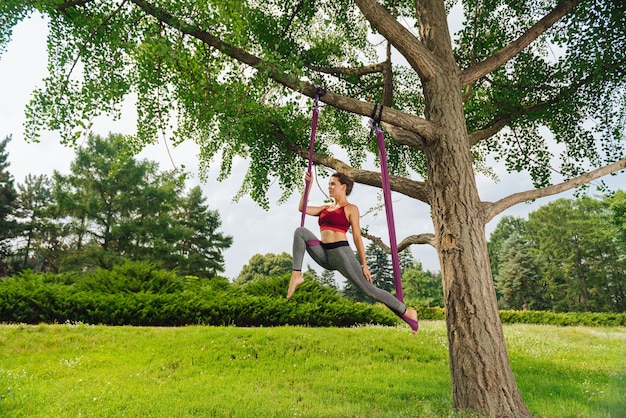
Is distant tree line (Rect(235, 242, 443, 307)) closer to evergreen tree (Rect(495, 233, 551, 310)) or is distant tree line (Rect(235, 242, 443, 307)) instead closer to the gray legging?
evergreen tree (Rect(495, 233, 551, 310))

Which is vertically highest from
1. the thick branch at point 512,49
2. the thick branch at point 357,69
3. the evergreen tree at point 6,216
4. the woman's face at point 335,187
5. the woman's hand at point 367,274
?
the evergreen tree at point 6,216

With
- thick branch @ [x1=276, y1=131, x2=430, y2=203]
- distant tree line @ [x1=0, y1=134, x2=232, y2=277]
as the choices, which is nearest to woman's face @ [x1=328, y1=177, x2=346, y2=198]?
thick branch @ [x1=276, y1=131, x2=430, y2=203]

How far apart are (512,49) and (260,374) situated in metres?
7.43

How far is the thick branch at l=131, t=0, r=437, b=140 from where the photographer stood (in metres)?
5.84

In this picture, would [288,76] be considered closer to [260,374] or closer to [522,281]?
[260,374]

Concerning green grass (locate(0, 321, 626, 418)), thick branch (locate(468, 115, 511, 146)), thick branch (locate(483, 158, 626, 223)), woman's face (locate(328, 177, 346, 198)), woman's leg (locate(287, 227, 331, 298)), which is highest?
thick branch (locate(468, 115, 511, 146))

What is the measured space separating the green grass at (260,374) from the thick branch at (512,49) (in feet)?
16.9

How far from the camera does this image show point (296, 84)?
5.85 metres

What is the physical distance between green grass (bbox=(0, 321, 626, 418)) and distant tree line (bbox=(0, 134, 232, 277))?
2160 centimetres

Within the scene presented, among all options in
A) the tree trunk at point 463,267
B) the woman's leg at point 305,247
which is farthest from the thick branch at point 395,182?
the woman's leg at point 305,247

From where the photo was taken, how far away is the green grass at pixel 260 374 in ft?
22.4

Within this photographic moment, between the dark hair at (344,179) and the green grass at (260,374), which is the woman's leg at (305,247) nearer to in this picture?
the dark hair at (344,179)

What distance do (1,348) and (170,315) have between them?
4.07 metres

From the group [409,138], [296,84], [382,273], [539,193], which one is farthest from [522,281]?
[296,84]
